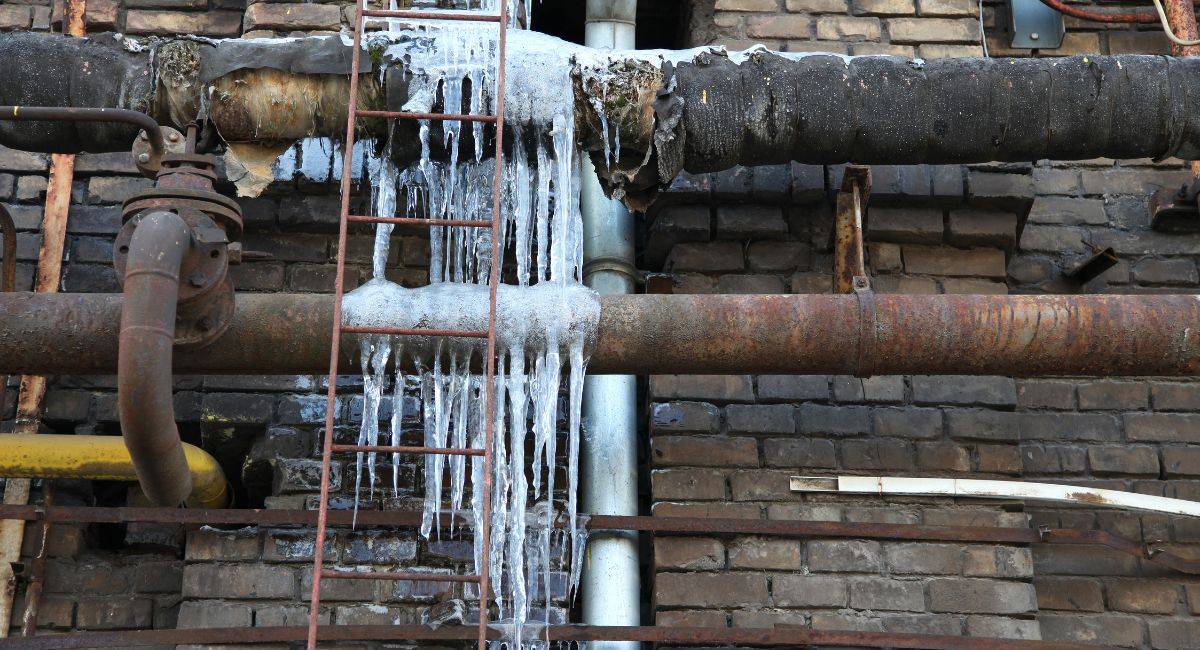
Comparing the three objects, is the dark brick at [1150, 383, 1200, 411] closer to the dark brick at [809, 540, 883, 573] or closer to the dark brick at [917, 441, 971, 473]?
the dark brick at [917, 441, 971, 473]

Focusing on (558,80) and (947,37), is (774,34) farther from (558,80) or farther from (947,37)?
(558,80)

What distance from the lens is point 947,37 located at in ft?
14.5

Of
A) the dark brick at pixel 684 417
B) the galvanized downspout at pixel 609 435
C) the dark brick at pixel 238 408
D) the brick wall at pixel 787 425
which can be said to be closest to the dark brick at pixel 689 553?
the brick wall at pixel 787 425

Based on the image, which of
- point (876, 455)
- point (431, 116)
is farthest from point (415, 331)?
point (876, 455)

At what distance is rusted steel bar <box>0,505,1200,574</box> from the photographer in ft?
12.4

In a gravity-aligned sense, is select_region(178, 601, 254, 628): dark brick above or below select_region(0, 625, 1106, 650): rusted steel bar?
above

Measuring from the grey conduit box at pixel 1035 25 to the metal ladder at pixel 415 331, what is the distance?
212 cm

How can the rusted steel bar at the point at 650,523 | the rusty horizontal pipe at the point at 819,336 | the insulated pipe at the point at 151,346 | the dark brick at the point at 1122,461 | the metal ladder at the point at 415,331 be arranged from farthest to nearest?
1. the dark brick at the point at 1122,461
2. the rusted steel bar at the point at 650,523
3. the rusty horizontal pipe at the point at 819,336
4. the metal ladder at the point at 415,331
5. the insulated pipe at the point at 151,346

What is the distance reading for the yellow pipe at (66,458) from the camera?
3812 mm

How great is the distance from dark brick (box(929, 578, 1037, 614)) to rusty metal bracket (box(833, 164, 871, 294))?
0.92 m

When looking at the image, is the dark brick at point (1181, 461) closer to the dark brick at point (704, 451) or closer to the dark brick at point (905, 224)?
the dark brick at point (905, 224)

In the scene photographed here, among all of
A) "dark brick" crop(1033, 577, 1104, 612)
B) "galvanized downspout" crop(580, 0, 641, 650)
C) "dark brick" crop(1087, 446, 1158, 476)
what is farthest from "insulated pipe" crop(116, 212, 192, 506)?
"dark brick" crop(1087, 446, 1158, 476)

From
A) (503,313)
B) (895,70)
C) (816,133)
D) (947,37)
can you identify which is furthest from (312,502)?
(947,37)

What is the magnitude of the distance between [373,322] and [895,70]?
1629mm
